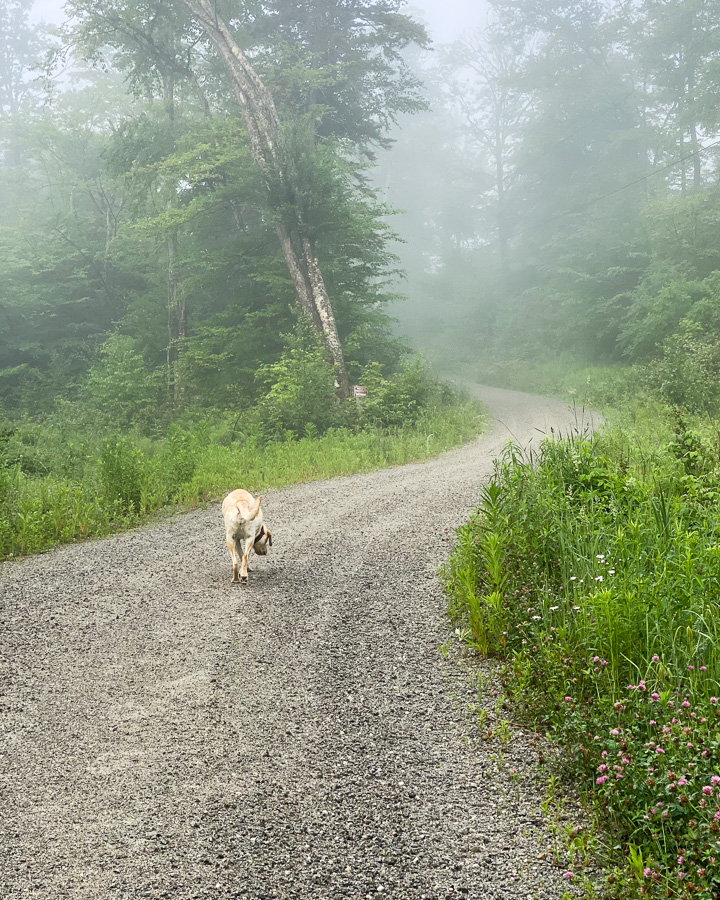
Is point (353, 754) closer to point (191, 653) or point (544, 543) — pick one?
point (191, 653)

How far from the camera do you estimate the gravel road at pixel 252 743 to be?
100 inches

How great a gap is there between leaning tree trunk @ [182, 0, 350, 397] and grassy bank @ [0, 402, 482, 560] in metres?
3.49

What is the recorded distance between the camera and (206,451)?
11367 mm

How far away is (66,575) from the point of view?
251 inches

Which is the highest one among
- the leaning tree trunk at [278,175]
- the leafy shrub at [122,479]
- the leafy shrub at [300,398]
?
the leaning tree trunk at [278,175]

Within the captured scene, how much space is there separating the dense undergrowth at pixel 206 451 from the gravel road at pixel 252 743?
1685mm

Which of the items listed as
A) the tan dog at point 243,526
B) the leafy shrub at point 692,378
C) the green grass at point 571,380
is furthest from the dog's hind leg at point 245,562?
the green grass at point 571,380

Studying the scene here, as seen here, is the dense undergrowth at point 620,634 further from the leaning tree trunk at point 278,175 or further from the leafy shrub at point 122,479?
the leaning tree trunk at point 278,175

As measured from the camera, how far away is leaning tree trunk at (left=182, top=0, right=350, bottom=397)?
54.9ft

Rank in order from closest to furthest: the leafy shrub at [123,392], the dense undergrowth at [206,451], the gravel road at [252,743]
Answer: the gravel road at [252,743] < the dense undergrowth at [206,451] < the leafy shrub at [123,392]

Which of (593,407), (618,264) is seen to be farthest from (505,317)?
(593,407)

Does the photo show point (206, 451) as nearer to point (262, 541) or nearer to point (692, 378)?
point (262, 541)

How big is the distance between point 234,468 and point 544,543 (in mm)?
6833

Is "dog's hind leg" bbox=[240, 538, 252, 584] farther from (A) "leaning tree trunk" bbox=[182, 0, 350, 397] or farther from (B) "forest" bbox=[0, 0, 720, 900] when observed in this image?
(A) "leaning tree trunk" bbox=[182, 0, 350, 397]
